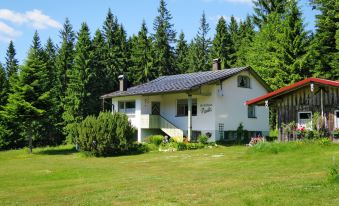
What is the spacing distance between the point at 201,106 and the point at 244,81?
488 centimetres

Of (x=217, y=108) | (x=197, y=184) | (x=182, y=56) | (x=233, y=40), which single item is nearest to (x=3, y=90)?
(x=217, y=108)

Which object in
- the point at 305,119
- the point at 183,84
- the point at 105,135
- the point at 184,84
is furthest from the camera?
the point at 183,84

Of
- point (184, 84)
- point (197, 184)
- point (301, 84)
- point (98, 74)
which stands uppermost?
point (98, 74)

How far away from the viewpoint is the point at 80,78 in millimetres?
46781

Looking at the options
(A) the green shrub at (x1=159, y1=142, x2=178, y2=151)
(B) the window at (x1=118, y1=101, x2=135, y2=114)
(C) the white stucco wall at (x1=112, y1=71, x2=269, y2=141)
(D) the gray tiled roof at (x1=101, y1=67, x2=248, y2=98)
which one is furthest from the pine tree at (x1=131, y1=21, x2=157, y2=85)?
(A) the green shrub at (x1=159, y1=142, x2=178, y2=151)

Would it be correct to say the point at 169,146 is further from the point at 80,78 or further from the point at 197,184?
the point at 80,78

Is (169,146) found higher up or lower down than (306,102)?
lower down

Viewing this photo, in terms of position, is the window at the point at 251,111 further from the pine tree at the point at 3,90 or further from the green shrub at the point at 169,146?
the pine tree at the point at 3,90

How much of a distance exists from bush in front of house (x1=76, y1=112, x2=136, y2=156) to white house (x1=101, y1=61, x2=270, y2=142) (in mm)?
5937

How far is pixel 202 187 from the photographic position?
12.0 meters

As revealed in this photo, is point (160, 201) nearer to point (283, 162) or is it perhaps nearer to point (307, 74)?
point (283, 162)

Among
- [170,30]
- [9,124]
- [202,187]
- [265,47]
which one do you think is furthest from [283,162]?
[170,30]

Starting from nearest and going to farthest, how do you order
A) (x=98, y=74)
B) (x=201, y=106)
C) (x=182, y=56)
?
(x=201, y=106), (x=98, y=74), (x=182, y=56)

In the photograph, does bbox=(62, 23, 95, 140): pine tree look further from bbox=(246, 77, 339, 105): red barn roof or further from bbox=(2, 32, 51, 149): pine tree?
bbox=(246, 77, 339, 105): red barn roof
